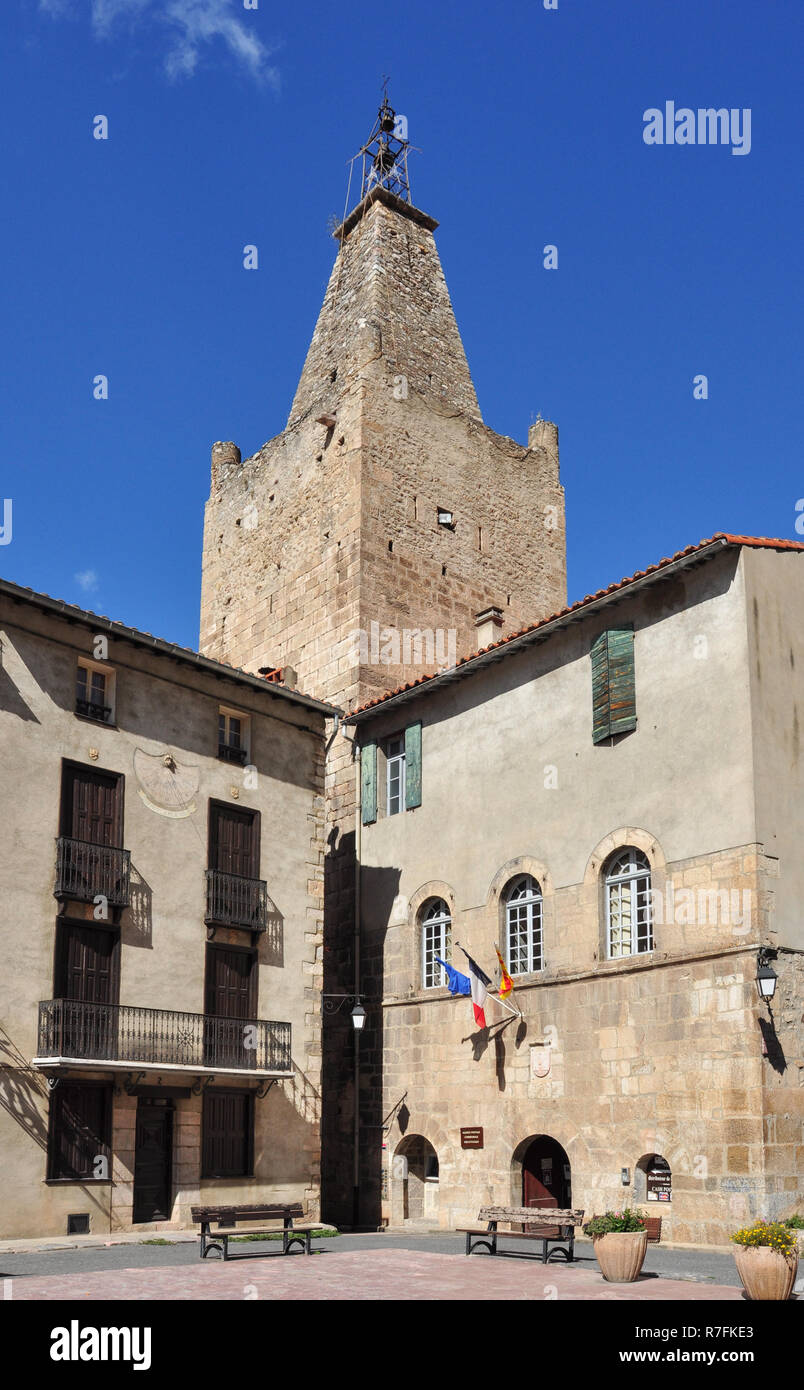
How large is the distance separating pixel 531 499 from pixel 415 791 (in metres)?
12.4

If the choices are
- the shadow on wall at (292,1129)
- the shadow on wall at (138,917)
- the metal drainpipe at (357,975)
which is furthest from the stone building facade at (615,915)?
the shadow on wall at (138,917)

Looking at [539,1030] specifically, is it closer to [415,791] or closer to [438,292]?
[415,791]

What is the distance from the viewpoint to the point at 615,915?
72.6 feet

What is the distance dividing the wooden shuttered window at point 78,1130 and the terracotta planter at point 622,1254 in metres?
8.68

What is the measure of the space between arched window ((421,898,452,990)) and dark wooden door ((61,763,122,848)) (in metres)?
6.97

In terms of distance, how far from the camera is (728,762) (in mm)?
20328

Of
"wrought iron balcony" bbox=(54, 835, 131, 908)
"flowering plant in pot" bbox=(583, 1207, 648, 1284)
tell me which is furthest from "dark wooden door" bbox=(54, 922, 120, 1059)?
"flowering plant in pot" bbox=(583, 1207, 648, 1284)

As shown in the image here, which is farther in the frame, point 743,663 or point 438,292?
point 438,292

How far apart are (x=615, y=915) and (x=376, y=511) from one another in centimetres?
1339

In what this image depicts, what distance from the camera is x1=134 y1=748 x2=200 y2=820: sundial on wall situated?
73.9 ft

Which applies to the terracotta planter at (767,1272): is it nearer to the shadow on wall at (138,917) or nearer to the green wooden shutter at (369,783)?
the shadow on wall at (138,917)

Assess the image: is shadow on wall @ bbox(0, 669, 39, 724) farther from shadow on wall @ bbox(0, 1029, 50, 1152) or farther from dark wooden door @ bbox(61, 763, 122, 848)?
shadow on wall @ bbox(0, 1029, 50, 1152)

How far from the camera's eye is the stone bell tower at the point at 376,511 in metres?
31.5
